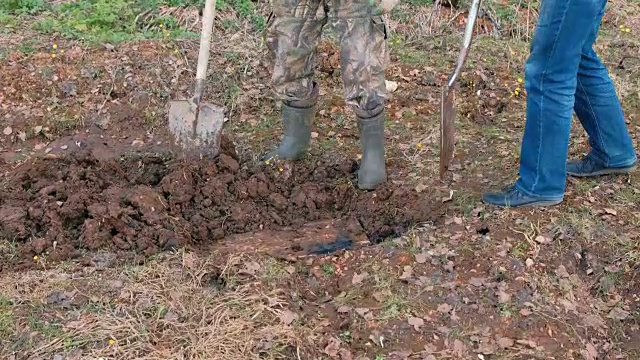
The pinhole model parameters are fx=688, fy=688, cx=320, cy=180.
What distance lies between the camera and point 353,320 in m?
2.92

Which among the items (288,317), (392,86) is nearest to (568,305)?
(288,317)

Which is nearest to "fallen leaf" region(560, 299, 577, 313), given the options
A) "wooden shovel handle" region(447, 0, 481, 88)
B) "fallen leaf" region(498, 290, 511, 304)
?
"fallen leaf" region(498, 290, 511, 304)

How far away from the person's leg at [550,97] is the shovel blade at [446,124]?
34 centimetres

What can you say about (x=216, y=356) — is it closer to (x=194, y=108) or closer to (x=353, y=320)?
(x=353, y=320)

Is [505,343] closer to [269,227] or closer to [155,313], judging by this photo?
[269,227]

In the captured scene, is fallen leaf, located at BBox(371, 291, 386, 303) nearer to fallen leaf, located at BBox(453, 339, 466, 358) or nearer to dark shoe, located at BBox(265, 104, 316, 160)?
fallen leaf, located at BBox(453, 339, 466, 358)

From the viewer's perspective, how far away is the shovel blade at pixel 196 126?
368 centimetres

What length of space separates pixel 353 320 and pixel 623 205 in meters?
1.67

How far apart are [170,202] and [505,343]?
5.84 feet

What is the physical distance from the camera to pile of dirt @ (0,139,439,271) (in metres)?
3.32

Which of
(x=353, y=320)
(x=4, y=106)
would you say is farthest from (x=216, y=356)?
(x=4, y=106)

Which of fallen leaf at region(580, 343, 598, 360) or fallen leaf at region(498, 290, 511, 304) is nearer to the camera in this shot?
fallen leaf at region(580, 343, 598, 360)

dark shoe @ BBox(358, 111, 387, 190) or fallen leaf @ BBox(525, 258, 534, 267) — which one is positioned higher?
dark shoe @ BBox(358, 111, 387, 190)

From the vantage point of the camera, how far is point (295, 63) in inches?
145
